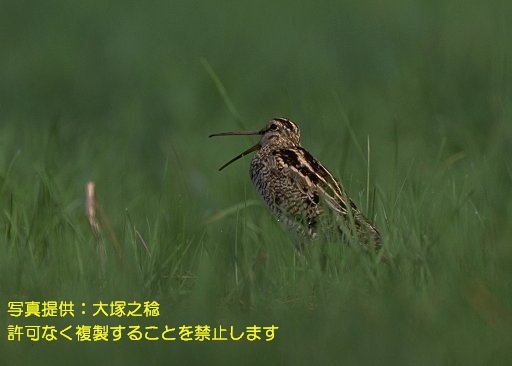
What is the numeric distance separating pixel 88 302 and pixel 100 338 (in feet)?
1.05

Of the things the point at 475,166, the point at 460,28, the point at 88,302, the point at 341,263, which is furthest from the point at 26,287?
the point at 460,28

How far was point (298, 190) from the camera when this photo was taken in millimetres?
→ 7090

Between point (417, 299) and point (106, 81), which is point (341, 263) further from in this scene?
point (106, 81)

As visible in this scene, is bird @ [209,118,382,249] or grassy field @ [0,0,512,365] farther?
bird @ [209,118,382,249]

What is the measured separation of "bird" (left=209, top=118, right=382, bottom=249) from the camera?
6531mm

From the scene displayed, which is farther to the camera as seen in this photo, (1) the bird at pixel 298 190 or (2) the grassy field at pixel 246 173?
(1) the bird at pixel 298 190

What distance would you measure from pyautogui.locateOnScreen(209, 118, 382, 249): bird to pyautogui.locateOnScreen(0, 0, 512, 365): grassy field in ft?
0.40

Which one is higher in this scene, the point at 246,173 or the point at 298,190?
the point at 246,173

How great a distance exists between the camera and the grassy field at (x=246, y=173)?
5.22m

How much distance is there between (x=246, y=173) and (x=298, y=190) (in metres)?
1.87

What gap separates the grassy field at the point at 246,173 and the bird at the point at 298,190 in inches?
4.8

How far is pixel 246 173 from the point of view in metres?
8.95

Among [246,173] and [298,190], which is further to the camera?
[246,173]

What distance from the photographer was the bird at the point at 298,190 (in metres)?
6.53
